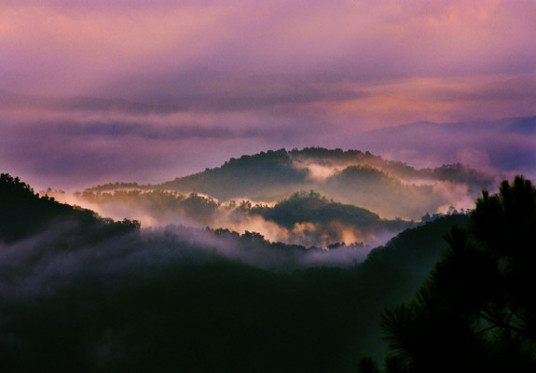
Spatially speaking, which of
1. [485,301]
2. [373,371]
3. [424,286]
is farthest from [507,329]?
[373,371]

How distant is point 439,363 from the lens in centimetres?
1808

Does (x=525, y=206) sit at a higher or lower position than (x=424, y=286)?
higher

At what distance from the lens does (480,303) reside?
19781 mm

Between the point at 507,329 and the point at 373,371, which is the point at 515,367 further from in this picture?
the point at 373,371

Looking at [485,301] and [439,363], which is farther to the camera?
[485,301]

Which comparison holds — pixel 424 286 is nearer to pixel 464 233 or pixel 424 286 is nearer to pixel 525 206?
pixel 464 233

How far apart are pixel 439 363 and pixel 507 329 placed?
2485 mm

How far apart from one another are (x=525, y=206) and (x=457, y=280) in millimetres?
2658

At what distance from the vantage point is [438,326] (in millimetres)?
17984

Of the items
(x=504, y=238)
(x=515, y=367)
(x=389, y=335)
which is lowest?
(x=515, y=367)

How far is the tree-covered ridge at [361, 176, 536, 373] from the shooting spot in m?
18.0

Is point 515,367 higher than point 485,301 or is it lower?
lower

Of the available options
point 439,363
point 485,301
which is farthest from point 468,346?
point 485,301

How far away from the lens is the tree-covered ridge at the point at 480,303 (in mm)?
18047
